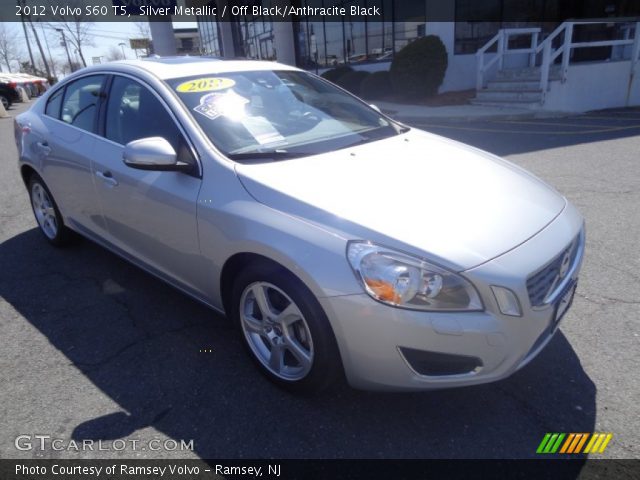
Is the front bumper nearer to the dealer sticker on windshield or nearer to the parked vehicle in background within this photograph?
the dealer sticker on windshield

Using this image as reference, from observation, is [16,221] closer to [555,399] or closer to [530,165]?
[555,399]

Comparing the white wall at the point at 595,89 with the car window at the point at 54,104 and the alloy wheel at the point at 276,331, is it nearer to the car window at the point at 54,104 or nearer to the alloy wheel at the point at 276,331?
the car window at the point at 54,104

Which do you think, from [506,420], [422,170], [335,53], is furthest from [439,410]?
[335,53]

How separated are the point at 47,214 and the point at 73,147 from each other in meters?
1.17

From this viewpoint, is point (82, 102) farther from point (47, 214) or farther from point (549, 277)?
point (549, 277)

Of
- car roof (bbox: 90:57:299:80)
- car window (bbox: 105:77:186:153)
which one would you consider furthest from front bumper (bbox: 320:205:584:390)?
car roof (bbox: 90:57:299:80)

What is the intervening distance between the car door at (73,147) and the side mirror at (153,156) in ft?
3.37

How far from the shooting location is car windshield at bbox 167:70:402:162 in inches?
109

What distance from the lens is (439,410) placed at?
2.37 metres

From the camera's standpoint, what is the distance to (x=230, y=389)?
2582 mm

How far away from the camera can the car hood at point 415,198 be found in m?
2.08

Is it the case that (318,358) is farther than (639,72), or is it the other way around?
(639,72)

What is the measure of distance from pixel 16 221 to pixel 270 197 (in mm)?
4433

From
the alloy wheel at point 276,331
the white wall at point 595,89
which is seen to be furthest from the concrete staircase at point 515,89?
the alloy wheel at point 276,331
